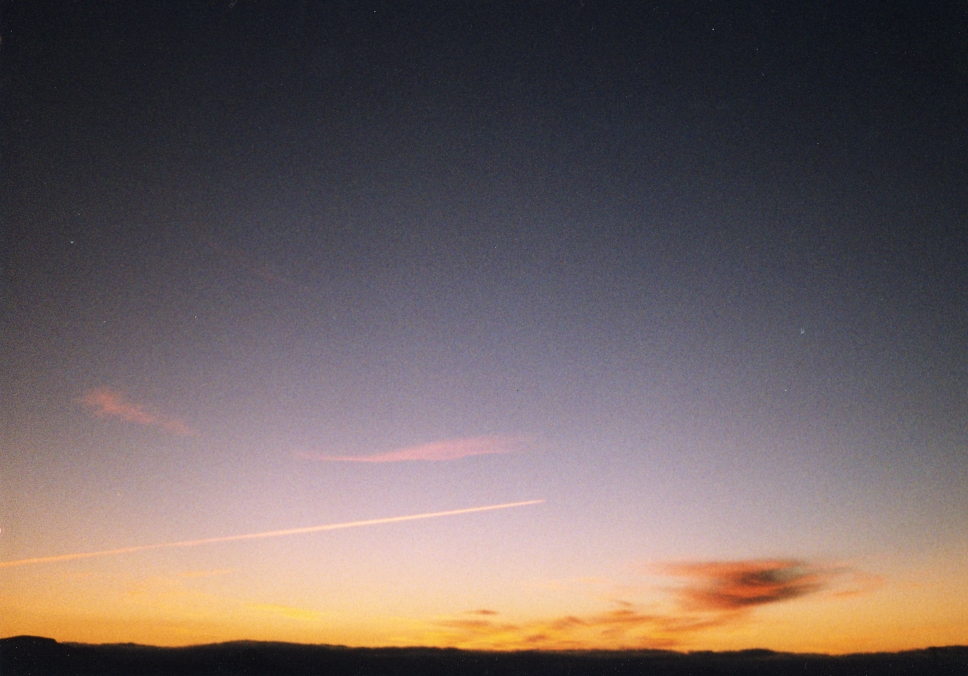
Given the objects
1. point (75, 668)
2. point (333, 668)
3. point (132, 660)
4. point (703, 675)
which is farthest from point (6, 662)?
point (703, 675)

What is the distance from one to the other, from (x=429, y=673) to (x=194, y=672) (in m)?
8.42

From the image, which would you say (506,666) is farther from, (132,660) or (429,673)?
(132,660)

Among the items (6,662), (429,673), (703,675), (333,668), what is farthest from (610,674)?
(6,662)

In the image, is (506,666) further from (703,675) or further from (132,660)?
(132,660)

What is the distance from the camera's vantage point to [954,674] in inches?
748

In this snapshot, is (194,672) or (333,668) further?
(333,668)

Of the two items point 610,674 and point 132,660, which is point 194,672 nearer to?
point 132,660

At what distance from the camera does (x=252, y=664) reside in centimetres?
2352

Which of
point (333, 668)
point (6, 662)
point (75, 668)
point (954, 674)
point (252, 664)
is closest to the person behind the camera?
point (6, 662)

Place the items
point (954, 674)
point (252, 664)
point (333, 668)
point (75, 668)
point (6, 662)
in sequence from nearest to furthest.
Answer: point (6, 662) < point (954, 674) < point (75, 668) < point (252, 664) < point (333, 668)

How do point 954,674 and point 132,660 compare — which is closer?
point 954,674

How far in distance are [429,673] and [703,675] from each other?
10.5m

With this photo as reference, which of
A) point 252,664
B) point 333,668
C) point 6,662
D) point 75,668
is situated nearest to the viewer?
point 6,662

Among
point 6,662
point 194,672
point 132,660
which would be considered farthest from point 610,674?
point 6,662
